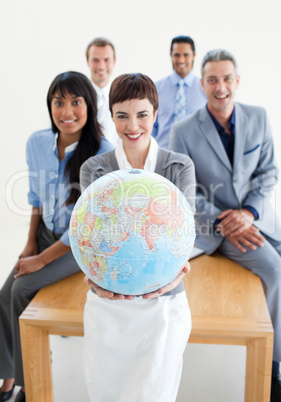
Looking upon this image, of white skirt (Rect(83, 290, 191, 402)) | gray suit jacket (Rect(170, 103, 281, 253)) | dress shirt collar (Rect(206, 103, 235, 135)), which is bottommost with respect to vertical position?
white skirt (Rect(83, 290, 191, 402))

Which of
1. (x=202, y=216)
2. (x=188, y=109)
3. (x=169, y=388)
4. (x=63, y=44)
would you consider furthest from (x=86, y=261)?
(x=63, y=44)

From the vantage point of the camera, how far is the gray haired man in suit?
293 cm

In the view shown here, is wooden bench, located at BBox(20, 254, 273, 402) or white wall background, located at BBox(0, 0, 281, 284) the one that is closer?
wooden bench, located at BBox(20, 254, 273, 402)

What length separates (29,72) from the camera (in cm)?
602

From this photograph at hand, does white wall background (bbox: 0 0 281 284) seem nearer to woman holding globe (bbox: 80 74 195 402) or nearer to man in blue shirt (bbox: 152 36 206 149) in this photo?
man in blue shirt (bbox: 152 36 206 149)

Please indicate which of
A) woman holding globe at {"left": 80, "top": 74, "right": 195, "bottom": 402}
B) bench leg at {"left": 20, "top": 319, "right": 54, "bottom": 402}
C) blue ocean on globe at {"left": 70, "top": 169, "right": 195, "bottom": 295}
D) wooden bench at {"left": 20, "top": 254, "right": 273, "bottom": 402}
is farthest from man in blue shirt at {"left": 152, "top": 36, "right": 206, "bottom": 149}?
blue ocean on globe at {"left": 70, "top": 169, "right": 195, "bottom": 295}

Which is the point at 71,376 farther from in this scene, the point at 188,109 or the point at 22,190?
the point at 22,190

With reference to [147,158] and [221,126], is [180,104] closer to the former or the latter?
[221,126]

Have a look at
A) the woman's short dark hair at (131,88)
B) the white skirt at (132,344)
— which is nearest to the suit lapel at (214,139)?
the woman's short dark hair at (131,88)

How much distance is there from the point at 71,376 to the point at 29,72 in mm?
4296

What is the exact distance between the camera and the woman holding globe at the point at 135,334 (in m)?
2.06

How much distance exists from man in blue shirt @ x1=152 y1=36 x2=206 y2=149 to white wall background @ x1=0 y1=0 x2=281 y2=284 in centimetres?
123

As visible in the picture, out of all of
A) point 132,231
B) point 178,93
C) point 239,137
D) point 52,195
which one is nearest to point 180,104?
point 178,93

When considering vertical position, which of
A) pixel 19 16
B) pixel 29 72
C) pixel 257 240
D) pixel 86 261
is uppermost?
pixel 19 16
